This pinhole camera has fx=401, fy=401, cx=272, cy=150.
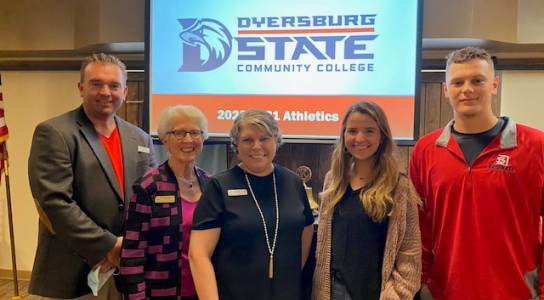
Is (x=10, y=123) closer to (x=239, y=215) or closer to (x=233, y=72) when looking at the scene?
(x=233, y=72)

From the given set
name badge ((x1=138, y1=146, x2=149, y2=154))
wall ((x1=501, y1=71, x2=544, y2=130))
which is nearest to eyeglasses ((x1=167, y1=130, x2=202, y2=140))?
name badge ((x1=138, y1=146, x2=149, y2=154))

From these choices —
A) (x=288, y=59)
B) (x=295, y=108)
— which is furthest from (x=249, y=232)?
(x=288, y=59)

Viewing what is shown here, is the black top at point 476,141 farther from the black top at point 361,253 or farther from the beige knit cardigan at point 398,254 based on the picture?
the black top at point 361,253

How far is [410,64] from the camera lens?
2863 millimetres

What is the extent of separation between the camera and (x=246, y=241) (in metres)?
1.44

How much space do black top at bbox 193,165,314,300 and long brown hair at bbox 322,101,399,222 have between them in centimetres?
22

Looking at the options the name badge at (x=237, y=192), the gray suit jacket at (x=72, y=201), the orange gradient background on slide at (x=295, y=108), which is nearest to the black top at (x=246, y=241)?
the name badge at (x=237, y=192)

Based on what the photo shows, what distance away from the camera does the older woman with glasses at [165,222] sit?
4.88ft

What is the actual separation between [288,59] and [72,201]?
185 centimetres

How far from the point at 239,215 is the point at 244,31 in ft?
6.39

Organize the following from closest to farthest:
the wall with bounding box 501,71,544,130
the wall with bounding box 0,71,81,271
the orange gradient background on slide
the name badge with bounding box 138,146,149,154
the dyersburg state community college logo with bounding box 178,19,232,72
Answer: the name badge with bounding box 138,146,149,154, the orange gradient background on slide, the dyersburg state community college logo with bounding box 178,19,232,72, the wall with bounding box 501,71,544,130, the wall with bounding box 0,71,81,271

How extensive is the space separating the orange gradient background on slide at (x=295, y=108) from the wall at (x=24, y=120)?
1.36 metres

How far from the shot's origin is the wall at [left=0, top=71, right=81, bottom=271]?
3875 millimetres

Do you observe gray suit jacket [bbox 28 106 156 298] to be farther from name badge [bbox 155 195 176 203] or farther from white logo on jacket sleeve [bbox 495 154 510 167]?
white logo on jacket sleeve [bbox 495 154 510 167]
